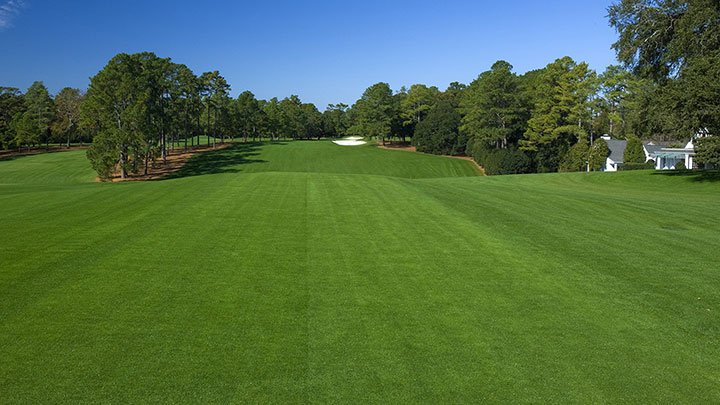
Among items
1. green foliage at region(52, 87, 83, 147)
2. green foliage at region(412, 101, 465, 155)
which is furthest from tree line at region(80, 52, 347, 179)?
green foliage at region(412, 101, 465, 155)

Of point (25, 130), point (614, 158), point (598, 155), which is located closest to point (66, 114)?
point (25, 130)

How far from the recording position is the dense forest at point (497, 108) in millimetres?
23516

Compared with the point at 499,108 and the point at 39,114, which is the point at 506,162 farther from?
the point at 39,114

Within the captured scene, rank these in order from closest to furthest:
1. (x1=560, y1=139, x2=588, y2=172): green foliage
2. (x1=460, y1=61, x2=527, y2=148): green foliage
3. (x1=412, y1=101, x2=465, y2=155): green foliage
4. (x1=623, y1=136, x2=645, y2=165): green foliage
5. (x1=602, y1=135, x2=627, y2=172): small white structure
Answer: (x1=623, y1=136, x2=645, y2=165): green foliage, (x1=560, y1=139, x2=588, y2=172): green foliage, (x1=602, y1=135, x2=627, y2=172): small white structure, (x1=460, y1=61, x2=527, y2=148): green foliage, (x1=412, y1=101, x2=465, y2=155): green foliage

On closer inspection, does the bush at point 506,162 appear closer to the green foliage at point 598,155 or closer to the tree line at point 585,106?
the tree line at point 585,106

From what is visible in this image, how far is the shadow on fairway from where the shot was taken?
5458 centimetres

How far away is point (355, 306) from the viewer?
740 cm

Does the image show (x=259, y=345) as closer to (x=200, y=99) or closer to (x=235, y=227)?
(x=235, y=227)

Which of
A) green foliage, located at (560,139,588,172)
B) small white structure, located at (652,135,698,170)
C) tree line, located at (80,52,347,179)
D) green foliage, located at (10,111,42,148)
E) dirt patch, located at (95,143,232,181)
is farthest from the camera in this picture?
green foliage, located at (10,111,42,148)

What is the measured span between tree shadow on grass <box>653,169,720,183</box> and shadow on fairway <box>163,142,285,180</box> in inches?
1762

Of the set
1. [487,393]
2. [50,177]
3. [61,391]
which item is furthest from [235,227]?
[50,177]

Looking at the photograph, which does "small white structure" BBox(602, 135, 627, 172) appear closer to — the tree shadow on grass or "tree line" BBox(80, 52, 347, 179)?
the tree shadow on grass

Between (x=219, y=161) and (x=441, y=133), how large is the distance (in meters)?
36.5

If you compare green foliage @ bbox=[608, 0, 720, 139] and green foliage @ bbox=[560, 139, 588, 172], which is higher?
green foliage @ bbox=[608, 0, 720, 139]
